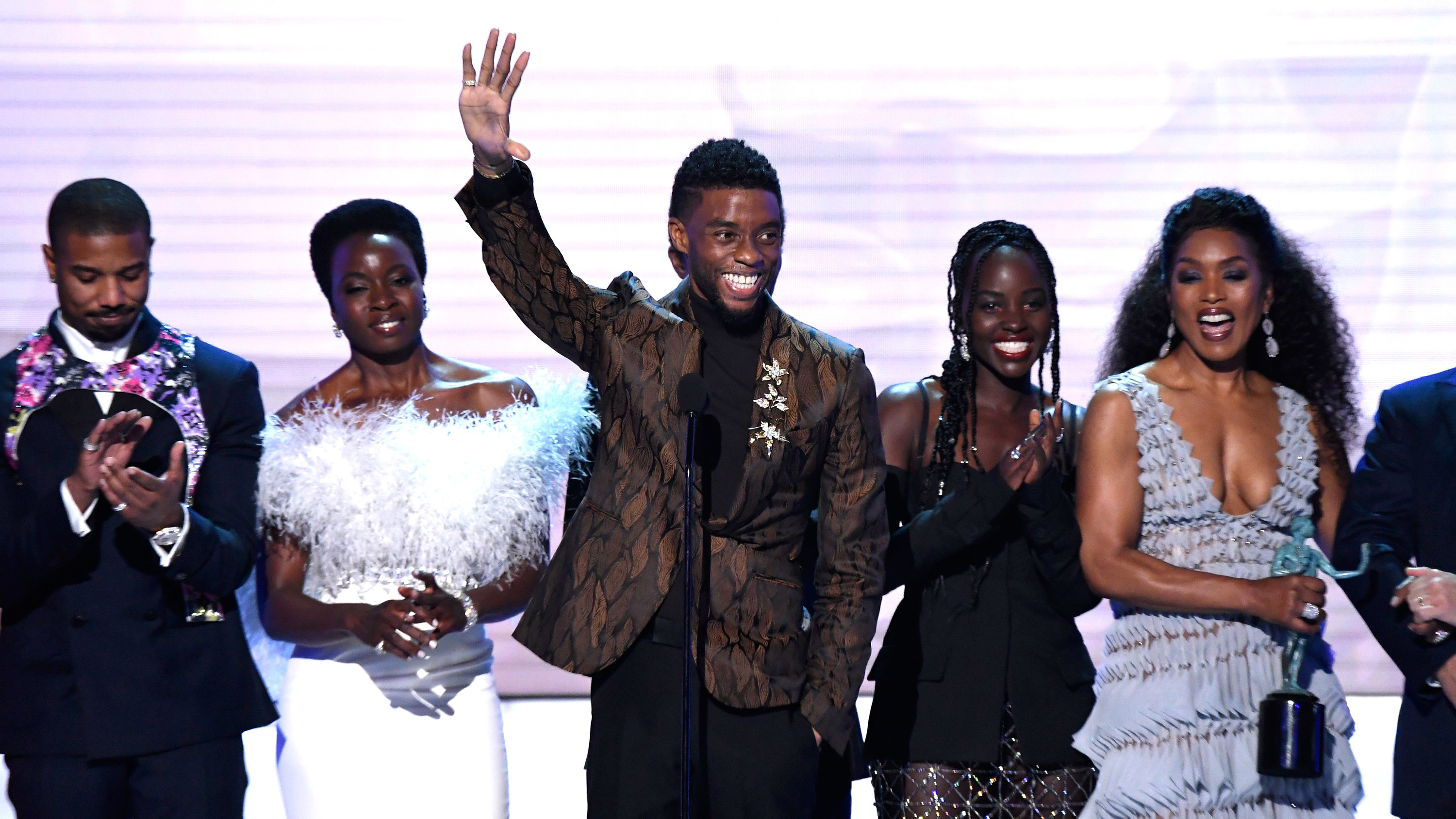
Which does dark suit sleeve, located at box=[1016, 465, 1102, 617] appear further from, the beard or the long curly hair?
the beard

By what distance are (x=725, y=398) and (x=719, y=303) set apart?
7.9 inches

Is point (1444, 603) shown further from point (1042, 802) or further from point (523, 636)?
point (523, 636)

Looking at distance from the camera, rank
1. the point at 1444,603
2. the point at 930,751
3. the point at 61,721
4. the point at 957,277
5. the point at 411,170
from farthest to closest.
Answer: the point at 411,170, the point at 957,277, the point at 930,751, the point at 61,721, the point at 1444,603

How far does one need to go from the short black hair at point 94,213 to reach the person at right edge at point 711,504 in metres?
0.83

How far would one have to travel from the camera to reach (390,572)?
3.34 metres

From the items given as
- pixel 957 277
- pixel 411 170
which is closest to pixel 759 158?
pixel 957 277

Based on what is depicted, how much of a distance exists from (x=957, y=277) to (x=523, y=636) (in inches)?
60.0

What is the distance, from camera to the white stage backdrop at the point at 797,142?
6.28 metres

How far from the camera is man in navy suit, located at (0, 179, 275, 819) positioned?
304 centimetres

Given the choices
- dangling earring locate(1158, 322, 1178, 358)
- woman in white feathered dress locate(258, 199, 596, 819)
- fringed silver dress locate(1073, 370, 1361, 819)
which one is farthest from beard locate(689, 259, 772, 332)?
dangling earring locate(1158, 322, 1178, 358)

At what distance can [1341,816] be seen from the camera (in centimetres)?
304

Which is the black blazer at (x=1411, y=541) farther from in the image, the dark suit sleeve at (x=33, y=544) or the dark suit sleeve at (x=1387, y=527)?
the dark suit sleeve at (x=33, y=544)

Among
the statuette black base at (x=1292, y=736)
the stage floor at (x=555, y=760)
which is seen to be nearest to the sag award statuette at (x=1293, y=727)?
the statuette black base at (x=1292, y=736)

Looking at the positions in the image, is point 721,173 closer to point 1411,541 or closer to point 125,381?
point 125,381
